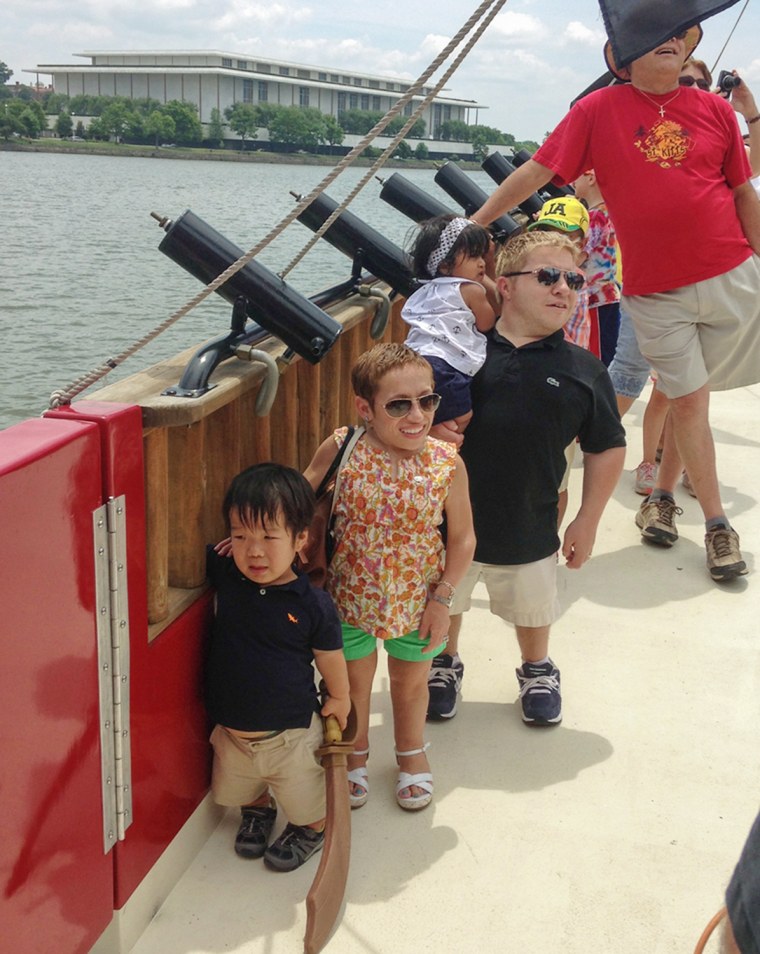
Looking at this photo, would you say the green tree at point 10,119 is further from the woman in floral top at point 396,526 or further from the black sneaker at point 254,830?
the black sneaker at point 254,830

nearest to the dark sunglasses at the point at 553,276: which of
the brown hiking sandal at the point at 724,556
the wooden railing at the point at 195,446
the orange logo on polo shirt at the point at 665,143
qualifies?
the wooden railing at the point at 195,446

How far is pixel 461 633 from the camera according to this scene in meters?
3.45

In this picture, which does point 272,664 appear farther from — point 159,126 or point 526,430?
point 159,126

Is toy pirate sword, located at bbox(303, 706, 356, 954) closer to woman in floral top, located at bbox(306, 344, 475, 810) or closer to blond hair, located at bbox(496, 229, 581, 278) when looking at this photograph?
woman in floral top, located at bbox(306, 344, 475, 810)

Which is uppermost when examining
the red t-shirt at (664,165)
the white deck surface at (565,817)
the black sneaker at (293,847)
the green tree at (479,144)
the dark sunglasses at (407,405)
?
the green tree at (479,144)

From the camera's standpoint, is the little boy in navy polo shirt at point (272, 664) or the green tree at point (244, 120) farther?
the green tree at point (244, 120)

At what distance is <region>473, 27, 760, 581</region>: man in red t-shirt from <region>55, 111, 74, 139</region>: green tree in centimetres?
3307

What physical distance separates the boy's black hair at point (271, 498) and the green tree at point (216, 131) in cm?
3256

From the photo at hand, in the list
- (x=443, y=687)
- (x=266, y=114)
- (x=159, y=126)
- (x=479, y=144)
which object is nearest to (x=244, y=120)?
(x=266, y=114)

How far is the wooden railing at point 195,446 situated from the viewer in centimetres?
197

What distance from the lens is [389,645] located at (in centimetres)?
248

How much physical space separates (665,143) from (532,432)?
53.1 inches

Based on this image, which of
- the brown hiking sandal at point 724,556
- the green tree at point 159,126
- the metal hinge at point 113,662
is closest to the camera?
the metal hinge at point 113,662

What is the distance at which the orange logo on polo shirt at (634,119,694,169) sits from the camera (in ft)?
11.0
